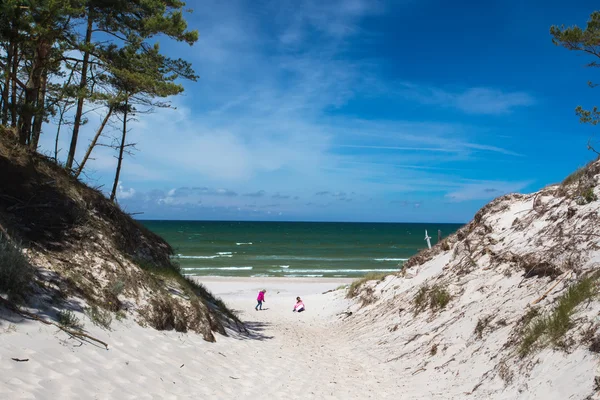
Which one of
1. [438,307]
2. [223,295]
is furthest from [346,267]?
[438,307]

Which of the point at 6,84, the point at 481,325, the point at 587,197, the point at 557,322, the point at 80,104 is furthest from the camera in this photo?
the point at 80,104

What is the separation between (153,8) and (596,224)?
1333cm

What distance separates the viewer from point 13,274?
5.88 metres

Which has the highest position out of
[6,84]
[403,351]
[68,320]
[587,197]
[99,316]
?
[6,84]

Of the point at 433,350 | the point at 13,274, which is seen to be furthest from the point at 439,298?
the point at 13,274

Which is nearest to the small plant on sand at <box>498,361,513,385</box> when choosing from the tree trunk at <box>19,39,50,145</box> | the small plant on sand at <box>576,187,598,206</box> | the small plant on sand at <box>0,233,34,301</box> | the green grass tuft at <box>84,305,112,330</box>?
the small plant on sand at <box>576,187,598,206</box>

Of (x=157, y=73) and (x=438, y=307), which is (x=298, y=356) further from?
(x=157, y=73)

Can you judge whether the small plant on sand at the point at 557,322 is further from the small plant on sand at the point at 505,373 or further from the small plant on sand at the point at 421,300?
the small plant on sand at the point at 421,300

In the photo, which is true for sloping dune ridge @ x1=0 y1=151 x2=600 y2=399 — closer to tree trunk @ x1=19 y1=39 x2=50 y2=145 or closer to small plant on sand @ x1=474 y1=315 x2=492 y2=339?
small plant on sand @ x1=474 y1=315 x2=492 y2=339

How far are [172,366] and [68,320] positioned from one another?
1701 millimetres

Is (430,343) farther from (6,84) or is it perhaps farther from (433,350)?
(6,84)

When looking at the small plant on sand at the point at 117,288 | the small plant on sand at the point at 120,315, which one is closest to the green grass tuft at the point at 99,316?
the small plant on sand at the point at 120,315

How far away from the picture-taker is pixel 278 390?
7.23 metres

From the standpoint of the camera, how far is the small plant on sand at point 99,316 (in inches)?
264
